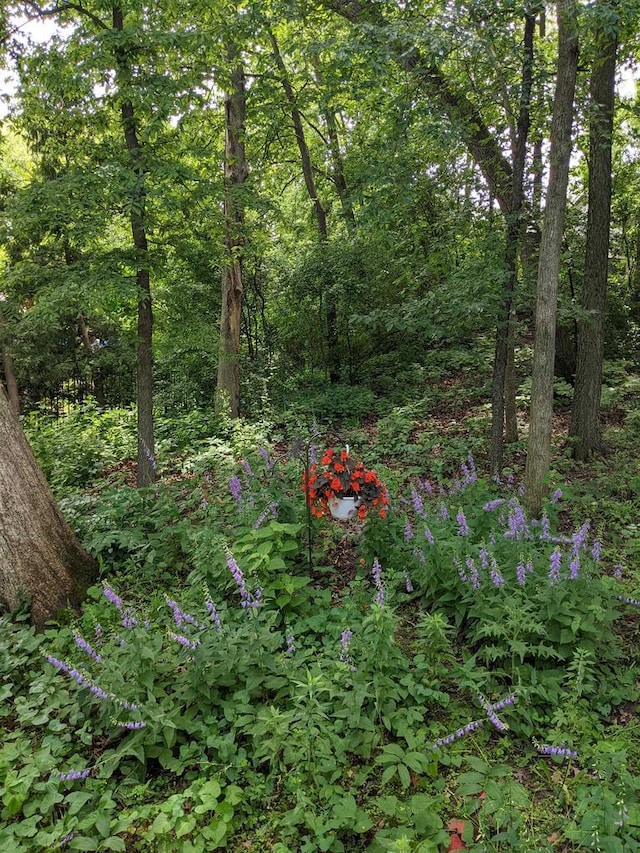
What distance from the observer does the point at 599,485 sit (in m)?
5.54

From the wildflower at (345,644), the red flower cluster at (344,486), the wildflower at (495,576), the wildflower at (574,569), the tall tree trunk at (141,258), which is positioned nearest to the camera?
the wildflower at (345,644)

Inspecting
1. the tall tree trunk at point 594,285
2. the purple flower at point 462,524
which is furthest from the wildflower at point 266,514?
the tall tree trunk at point 594,285

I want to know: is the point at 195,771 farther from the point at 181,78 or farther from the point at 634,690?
the point at 181,78

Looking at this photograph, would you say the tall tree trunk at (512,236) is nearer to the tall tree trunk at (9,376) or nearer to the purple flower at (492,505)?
the purple flower at (492,505)

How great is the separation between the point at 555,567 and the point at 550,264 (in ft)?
9.52

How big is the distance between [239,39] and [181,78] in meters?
1.86

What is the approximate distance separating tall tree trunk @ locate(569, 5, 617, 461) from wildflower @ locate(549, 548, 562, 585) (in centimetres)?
387

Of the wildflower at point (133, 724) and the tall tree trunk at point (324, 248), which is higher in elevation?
the tall tree trunk at point (324, 248)

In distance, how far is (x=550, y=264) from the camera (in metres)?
4.64

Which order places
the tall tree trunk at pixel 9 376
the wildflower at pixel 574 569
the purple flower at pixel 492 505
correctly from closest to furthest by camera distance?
the wildflower at pixel 574 569, the purple flower at pixel 492 505, the tall tree trunk at pixel 9 376

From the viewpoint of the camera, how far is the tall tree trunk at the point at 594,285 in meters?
6.02

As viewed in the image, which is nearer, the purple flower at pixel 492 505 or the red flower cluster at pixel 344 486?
the red flower cluster at pixel 344 486

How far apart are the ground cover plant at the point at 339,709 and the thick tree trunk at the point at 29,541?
0.62 ft

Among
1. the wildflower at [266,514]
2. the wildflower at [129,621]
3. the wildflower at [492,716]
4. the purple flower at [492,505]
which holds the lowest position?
the wildflower at [492,716]
